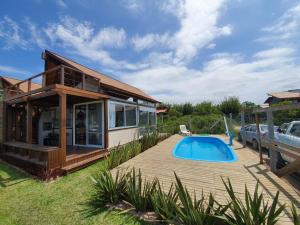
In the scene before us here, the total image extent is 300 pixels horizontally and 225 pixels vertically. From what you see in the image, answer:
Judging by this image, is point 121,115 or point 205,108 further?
point 205,108

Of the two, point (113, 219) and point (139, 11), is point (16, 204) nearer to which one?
point (113, 219)

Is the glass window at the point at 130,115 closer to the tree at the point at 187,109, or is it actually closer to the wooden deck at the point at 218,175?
the wooden deck at the point at 218,175

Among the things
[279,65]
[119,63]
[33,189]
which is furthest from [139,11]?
[279,65]

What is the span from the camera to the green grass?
4.03 m

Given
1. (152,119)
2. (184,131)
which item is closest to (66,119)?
(152,119)

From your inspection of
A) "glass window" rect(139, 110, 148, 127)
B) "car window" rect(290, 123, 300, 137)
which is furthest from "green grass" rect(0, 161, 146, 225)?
"glass window" rect(139, 110, 148, 127)

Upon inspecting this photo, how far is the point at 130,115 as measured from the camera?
12844mm

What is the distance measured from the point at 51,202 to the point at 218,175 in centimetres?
519

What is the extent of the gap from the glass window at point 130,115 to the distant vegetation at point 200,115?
5.20 meters

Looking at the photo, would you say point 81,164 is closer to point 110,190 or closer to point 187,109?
point 110,190

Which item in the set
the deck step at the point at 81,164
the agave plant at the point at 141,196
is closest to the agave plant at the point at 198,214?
the agave plant at the point at 141,196

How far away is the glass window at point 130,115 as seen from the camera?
1238 cm

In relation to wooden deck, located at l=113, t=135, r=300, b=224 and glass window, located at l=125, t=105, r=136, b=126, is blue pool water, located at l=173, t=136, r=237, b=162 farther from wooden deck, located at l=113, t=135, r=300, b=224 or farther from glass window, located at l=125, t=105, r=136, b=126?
wooden deck, located at l=113, t=135, r=300, b=224

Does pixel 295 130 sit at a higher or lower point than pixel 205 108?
lower
